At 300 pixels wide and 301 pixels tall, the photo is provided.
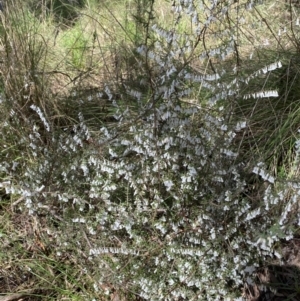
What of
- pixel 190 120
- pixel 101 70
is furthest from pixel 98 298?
pixel 101 70

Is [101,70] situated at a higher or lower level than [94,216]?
higher

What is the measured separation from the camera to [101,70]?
3164 mm

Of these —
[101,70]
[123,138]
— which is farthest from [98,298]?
[101,70]

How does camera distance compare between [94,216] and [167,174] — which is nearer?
[167,174]

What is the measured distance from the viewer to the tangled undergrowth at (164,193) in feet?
6.37

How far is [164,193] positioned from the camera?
2.17 m

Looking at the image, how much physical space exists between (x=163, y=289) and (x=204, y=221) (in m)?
0.34

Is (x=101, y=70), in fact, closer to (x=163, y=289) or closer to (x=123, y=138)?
(x=123, y=138)

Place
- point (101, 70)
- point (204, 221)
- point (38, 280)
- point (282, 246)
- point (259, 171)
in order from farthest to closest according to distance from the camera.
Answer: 1. point (101, 70)
2. point (38, 280)
3. point (282, 246)
4. point (204, 221)
5. point (259, 171)

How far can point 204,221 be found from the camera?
2.07 metres

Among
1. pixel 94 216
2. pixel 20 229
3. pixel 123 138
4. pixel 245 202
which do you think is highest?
pixel 123 138

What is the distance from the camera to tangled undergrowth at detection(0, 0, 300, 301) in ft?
6.37

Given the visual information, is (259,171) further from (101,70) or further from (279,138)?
(101,70)

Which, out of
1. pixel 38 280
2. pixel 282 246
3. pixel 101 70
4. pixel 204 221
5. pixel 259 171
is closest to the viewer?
pixel 259 171
